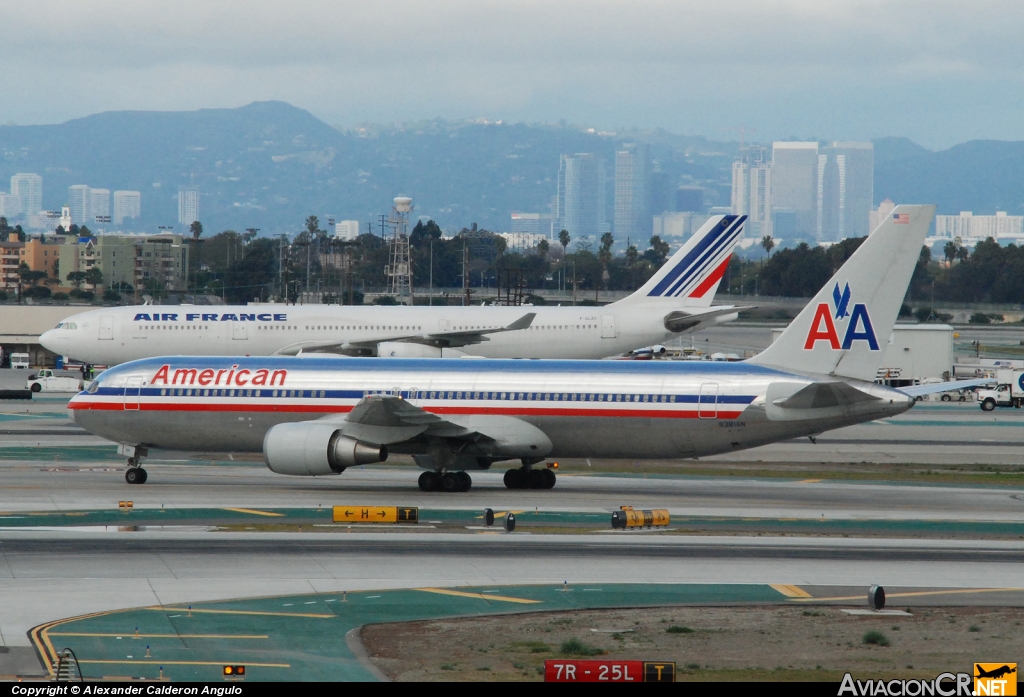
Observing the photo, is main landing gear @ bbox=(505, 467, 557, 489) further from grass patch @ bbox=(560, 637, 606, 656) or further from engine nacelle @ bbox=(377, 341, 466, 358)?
engine nacelle @ bbox=(377, 341, 466, 358)

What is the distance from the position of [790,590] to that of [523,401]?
15477mm

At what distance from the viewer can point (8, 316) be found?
111 m

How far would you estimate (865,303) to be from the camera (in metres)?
37.3

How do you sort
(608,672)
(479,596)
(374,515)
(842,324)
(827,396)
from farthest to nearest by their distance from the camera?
(842,324) < (827,396) < (374,515) < (479,596) < (608,672)

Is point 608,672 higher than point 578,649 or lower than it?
higher

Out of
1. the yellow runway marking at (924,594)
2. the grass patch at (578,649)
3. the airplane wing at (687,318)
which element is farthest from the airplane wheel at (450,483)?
the airplane wing at (687,318)

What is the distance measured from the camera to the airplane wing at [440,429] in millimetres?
37656

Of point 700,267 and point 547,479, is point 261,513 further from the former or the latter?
point 700,267

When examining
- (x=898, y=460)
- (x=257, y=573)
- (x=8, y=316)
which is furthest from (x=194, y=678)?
(x=8, y=316)

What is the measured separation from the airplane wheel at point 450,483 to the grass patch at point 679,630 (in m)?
18.5

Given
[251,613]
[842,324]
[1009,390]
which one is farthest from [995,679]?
[1009,390]

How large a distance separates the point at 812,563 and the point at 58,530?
711 inches

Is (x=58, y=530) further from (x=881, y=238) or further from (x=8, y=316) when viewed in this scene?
(x=8, y=316)

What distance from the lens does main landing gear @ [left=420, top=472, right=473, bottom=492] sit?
39.5 metres
